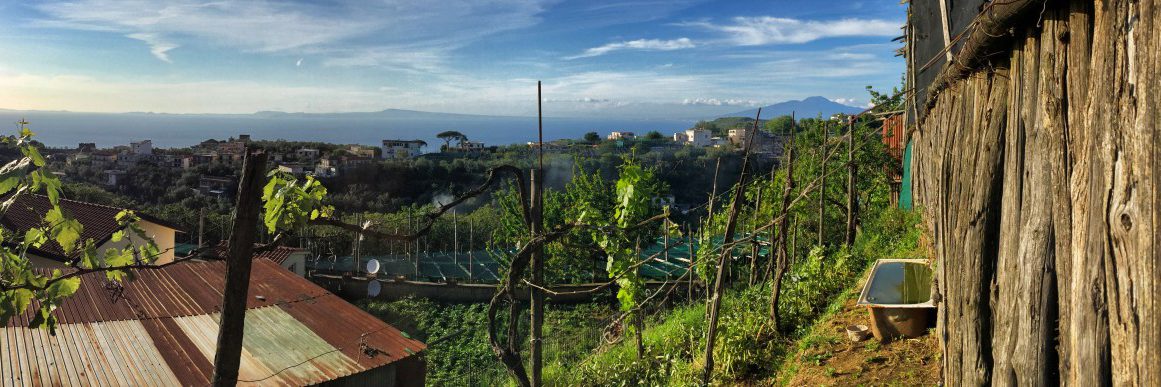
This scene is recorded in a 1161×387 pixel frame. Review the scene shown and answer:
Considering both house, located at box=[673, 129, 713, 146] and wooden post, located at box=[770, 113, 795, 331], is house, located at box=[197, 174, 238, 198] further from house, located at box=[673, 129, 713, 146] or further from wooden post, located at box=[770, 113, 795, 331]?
wooden post, located at box=[770, 113, 795, 331]

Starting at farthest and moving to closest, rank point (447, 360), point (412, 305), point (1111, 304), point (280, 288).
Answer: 1. point (412, 305)
2. point (447, 360)
3. point (280, 288)
4. point (1111, 304)

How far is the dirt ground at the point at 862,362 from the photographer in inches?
155

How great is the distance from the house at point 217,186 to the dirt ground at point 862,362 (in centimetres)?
3266

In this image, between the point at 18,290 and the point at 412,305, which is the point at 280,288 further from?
the point at 412,305

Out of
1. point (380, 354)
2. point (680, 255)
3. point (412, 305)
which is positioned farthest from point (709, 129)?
point (380, 354)

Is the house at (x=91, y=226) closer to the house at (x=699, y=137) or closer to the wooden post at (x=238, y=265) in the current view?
the wooden post at (x=238, y=265)

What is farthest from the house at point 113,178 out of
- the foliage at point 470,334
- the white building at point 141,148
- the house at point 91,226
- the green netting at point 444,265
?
the house at point 91,226

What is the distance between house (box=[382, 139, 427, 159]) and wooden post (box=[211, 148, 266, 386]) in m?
45.3

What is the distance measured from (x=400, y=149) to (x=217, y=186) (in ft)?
56.1

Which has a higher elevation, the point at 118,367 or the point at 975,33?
the point at 975,33

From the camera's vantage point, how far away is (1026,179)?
1.59 metres

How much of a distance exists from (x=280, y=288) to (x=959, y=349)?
8.04m

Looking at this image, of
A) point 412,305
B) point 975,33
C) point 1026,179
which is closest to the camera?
point 1026,179

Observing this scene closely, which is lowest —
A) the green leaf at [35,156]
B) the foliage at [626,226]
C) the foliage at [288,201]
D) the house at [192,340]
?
the house at [192,340]
